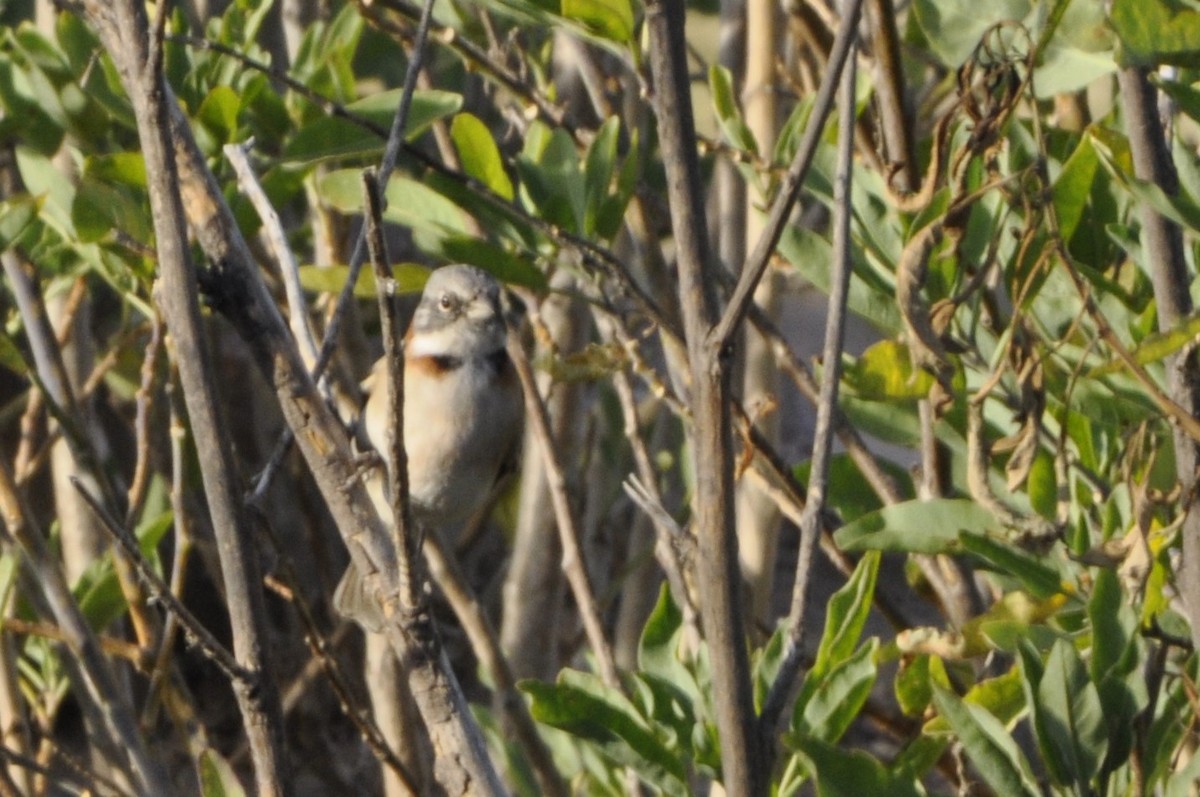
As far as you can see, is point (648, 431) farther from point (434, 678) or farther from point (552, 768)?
point (434, 678)

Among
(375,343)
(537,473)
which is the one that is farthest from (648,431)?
(375,343)

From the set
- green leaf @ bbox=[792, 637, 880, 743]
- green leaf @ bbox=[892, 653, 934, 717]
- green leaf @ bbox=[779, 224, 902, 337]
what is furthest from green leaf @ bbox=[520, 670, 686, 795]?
green leaf @ bbox=[779, 224, 902, 337]

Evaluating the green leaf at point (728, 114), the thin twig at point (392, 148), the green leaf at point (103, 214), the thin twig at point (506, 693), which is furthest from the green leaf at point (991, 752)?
the thin twig at point (506, 693)

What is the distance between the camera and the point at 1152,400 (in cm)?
186

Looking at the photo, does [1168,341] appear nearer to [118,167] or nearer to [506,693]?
[118,167]

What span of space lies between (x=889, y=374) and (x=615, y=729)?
0.52 meters

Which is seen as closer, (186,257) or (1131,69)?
(186,257)

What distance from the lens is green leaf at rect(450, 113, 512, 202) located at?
2.34 m

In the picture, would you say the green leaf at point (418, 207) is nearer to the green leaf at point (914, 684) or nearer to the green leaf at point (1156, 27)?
the green leaf at point (914, 684)

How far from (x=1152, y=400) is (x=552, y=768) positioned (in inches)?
58.3

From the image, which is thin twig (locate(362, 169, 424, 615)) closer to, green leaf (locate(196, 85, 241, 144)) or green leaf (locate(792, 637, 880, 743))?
green leaf (locate(792, 637, 880, 743))

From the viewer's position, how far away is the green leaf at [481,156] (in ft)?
7.68

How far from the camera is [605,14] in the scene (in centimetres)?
183

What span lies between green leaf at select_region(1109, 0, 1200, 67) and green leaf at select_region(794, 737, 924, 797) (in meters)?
0.72
